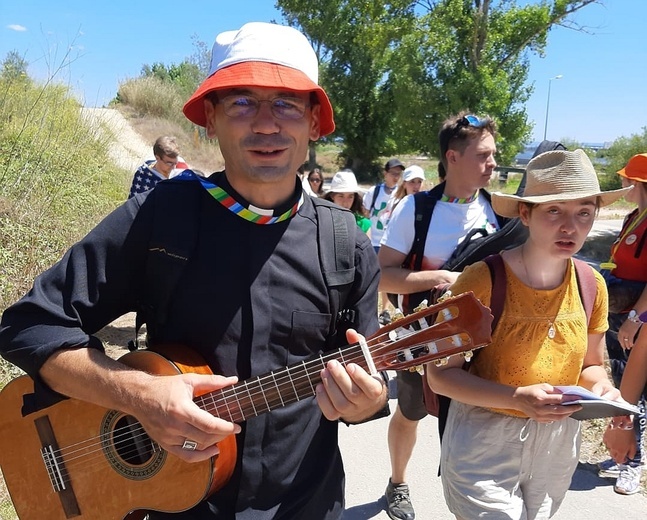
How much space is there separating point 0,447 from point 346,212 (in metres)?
1.37

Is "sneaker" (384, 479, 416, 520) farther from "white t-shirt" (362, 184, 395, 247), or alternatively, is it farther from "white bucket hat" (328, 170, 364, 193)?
"white t-shirt" (362, 184, 395, 247)

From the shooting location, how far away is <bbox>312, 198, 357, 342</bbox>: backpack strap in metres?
1.54

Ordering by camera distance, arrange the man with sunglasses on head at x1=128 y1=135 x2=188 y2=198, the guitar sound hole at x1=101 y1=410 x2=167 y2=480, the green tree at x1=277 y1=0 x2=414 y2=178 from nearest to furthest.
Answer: the guitar sound hole at x1=101 y1=410 x2=167 y2=480
the man with sunglasses on head at x1=128 y1=135 x2=188 y2=198
the green tree at x1=277 y1=0 x2=414 y2=178

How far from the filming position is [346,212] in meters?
1.68

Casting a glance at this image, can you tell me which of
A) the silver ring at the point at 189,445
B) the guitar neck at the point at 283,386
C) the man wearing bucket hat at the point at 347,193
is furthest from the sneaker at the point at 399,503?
the man wearing bucket hat at the point at 347,193

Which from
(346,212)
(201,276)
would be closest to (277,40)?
(346,212)

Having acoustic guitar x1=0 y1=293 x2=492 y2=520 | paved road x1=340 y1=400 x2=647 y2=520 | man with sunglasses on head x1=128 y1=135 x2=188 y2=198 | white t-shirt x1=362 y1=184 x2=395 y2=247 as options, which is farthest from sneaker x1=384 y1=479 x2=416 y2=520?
man with sunglasses on head x1=128 y1=135 x2=188 y2=198

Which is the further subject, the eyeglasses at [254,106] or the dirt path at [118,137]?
the dirt path at [118,137]

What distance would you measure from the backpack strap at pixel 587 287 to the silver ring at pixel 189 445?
59.5 inches

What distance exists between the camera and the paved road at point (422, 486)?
10.7 ft

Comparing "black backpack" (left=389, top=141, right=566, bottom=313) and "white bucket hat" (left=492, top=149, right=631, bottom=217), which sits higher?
"white bucket hat" (left=492, top=149, right=631, bottom=217)

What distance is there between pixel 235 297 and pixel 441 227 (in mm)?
1677

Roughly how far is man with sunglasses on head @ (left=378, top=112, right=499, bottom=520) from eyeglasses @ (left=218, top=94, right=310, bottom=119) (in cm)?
144

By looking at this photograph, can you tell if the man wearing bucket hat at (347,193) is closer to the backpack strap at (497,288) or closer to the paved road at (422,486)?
the paved road at (422,486)
